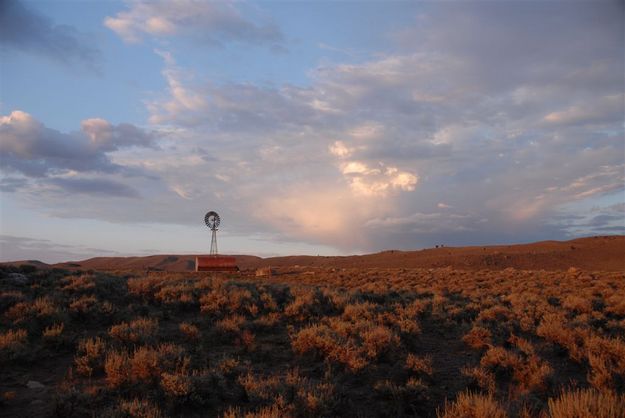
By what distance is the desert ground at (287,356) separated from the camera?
6590 millimetres

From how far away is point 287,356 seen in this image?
9.43 metres

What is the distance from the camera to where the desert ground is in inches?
259

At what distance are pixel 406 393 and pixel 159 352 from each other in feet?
15.7

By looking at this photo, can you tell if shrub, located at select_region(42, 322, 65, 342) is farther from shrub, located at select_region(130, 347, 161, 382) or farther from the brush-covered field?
shrub, located at select_region(130, 347, 161, 382)

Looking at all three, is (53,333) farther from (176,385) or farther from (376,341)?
(376,341)

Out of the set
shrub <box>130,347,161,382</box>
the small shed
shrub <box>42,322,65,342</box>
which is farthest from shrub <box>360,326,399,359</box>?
the small shed

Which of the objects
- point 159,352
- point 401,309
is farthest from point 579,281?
point 159,352

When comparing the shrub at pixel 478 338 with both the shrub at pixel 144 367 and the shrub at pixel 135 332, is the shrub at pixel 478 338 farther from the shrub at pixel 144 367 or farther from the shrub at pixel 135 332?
the shrub at pixel 135 332

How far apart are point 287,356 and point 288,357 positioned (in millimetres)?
61

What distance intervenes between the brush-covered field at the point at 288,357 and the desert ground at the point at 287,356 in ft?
0.12

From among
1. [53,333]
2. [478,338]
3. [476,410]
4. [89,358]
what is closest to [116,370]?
[89,358]

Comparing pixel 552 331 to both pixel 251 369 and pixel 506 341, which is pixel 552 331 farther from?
pixel 251 369

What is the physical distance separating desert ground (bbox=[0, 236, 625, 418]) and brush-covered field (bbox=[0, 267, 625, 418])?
0.12 ft

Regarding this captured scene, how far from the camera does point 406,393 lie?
7.12 metres
